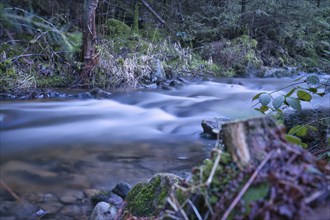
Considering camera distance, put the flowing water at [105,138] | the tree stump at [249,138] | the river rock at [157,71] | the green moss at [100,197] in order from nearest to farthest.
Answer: the tree stump at [249,138] < the green moss at [100,197] < the flowing water at [105,138] < the river rock at [157,71]

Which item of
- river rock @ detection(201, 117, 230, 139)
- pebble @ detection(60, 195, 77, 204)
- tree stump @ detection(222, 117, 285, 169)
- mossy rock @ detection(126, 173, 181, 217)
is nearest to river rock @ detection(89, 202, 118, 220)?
mossy rock @ detection(126, 173, 181, 217)

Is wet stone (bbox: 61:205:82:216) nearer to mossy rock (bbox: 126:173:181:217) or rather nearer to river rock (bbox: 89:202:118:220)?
river rock (bbox: 89:202:118:220)

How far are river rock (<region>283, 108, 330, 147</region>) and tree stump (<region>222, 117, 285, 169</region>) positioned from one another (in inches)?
135

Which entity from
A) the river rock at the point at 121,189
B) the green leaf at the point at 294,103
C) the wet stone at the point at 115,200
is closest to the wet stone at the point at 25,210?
the wet stone at the point at 115,200

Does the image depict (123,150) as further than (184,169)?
Yes

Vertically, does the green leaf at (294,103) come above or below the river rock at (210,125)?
above

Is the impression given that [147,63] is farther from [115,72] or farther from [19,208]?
[19,208]

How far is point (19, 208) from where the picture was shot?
331cm

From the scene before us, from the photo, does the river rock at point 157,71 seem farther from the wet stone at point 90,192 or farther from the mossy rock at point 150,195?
the mossy rock at point 150,195

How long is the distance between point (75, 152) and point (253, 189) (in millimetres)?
4203

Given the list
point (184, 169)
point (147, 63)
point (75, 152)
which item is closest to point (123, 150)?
point (75, 152)

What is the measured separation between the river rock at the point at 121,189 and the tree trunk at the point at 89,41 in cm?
584

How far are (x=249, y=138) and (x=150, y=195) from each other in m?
1.57

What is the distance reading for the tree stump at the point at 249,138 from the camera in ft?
4.07
